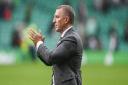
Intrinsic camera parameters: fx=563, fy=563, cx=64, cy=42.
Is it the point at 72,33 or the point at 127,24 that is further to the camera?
the point at 127,24

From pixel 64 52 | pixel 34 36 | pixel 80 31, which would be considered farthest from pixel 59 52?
pixel 80 31

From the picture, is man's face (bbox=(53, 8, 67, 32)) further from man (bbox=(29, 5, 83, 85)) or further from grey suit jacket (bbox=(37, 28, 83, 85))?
grey suit jacket (bbox=(37, 28, 83, 85))

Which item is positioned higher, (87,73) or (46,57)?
(46,57)

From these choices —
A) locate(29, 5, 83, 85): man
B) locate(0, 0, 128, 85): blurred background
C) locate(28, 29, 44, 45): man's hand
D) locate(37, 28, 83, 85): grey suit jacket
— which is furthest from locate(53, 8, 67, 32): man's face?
locate(0, 0, 128, 85): blurred background

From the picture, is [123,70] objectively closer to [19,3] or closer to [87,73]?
[87,73]

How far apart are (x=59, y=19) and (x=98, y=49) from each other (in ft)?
61.3

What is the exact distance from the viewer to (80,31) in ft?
86.0

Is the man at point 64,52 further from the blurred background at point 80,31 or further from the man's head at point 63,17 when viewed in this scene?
the blurred background at point 80,31

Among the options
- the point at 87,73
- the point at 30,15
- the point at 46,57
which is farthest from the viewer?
the point at 30,15

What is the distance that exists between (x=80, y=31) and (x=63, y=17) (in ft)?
62.3

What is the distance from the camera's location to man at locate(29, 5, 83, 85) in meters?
7.07

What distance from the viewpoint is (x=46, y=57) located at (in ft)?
23.2

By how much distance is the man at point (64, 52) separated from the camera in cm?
707

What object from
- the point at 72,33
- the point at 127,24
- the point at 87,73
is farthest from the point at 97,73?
the point at 72,33
